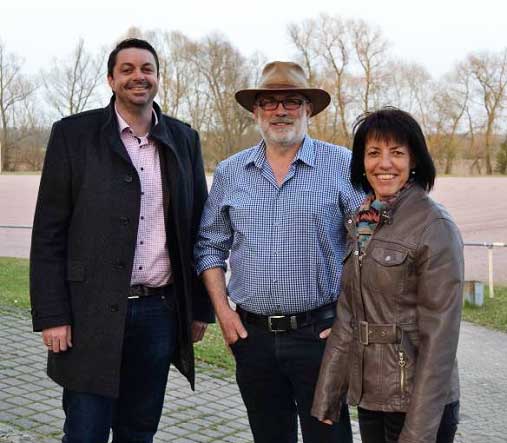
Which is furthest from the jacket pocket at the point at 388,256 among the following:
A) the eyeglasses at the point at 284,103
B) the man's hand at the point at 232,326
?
the eyeglasses at the point at 284,103

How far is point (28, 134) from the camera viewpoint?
65.8 m

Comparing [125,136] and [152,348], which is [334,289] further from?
[125,136]

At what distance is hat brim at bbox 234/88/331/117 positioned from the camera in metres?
3.75

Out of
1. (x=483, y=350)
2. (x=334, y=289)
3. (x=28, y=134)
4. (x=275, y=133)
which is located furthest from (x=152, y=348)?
(x=28, y=134)

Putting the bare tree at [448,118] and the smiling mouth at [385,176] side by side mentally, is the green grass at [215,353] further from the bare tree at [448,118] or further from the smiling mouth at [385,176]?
the bare tree at [448,118]

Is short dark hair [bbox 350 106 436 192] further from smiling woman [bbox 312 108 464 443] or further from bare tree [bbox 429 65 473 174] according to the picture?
bare tree [bbox 429 65 473 174]

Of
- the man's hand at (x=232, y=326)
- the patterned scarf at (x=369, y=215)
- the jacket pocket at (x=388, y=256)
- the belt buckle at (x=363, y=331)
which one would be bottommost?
the man's hand at (x=232, y=326)

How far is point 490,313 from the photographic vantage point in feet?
34.4

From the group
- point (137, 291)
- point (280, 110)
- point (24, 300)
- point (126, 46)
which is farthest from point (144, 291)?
point (24, 300)

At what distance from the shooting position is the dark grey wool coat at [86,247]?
3.54 m

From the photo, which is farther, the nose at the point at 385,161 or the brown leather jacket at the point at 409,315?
the nose at the point at 385,161

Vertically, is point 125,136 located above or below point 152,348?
above

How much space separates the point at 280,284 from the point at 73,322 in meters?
1.03

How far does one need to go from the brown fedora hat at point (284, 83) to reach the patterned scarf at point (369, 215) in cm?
88
